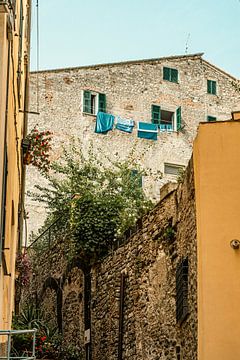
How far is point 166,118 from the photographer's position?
29859 mm

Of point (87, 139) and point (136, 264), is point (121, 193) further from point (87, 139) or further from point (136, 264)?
point (87, 139)

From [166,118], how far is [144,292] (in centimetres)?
1544

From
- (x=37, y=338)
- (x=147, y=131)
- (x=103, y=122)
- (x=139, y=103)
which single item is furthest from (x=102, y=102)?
(x=37, y=338)

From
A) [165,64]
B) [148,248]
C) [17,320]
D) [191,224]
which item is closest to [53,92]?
[165,64]

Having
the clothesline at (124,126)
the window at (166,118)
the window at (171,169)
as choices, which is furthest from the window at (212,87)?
the window at (171,169)

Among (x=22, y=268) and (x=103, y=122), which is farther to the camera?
(x=103, y=122)

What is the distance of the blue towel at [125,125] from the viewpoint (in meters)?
28.3

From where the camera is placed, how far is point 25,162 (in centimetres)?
1436

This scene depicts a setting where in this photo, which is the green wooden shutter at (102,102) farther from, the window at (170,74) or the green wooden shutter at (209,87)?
the green wooden shutter at (209,87)

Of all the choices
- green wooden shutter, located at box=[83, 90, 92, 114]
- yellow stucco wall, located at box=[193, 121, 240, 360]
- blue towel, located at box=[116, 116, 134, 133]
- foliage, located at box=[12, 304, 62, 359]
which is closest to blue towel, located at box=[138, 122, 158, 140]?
blue towel, located at box=[116, 116, 134, 133]

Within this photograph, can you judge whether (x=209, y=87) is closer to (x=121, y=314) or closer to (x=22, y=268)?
(x=121, y=314)

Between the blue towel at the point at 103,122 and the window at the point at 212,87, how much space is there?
432 centimetres

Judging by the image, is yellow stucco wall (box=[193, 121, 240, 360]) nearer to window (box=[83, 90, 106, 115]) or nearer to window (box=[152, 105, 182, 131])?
window (box=[83, 90, 106, 115])

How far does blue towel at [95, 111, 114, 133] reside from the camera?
27844 millimetres
